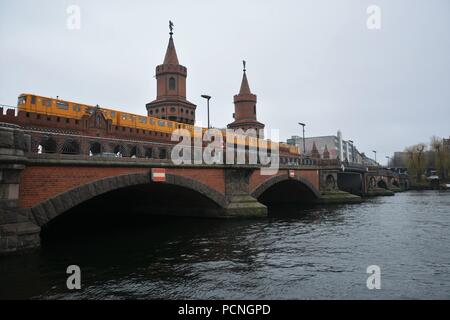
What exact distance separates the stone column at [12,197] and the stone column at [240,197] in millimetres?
15396

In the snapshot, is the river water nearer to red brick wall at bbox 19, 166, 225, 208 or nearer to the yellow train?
red brick wall at bbox 19, 166, 225, 208

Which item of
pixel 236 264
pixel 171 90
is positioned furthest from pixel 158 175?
pixel 171 90

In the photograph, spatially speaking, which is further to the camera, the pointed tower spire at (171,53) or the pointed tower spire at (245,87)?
the pointed tower spire at (245,87)

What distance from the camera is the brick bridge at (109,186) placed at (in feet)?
41.5

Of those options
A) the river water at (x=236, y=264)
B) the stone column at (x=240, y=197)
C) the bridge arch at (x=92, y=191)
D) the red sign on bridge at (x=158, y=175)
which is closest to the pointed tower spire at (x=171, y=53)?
the stone column at (x=240, y=197)

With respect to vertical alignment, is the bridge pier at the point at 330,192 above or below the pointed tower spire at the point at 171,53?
below

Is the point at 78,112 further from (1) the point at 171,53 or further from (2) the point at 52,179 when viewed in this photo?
(1) the point at 171,53

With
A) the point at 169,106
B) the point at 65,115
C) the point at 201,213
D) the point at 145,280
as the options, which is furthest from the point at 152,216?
the point at 169,106

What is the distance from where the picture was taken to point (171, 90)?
60.2 meters

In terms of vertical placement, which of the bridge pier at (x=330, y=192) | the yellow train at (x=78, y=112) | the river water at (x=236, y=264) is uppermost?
the yellow train at (x=78, y=112)

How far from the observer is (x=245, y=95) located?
7294 cm

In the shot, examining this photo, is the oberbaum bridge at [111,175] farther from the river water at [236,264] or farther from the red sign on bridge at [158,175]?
the river water at [236,264]

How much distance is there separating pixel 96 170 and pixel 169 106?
43746mm

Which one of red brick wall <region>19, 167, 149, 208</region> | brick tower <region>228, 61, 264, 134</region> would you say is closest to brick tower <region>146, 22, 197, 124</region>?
brick tower <region>228, 61, 264, 134</region>
